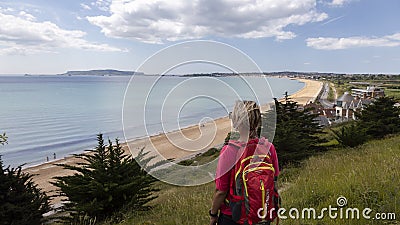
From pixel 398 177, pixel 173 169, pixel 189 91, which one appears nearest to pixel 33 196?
pixel 173 169

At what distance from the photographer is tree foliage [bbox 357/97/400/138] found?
47.3ft

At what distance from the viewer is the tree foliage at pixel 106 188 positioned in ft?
21.4

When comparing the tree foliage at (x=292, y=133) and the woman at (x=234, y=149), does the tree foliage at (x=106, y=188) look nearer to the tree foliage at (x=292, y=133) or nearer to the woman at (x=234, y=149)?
the woman at (x=234, y=149)

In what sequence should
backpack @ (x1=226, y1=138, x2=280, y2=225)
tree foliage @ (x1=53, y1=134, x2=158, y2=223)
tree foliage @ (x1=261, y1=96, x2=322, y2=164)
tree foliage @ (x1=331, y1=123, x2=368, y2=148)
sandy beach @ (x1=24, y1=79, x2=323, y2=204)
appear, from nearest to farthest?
backpack @ (x1=226, y1=138, x2=280, y2=225)
sandy beach @ (x1=24, y1=79, x2=323, y2=204)
tree foliage @ (x1=53, y1=134, x2=158, y2=223)
tree foliage @ (x1=261, y1=96, x2=322, y2=164)
tree foliage @ (x1=331, y1=123, x2=368, y2=148)

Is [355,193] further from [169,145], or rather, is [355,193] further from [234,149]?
[234,149]

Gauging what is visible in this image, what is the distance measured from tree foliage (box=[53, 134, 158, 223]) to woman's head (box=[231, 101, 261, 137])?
4409 millimetres

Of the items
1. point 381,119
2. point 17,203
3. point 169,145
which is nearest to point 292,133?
point 381,119

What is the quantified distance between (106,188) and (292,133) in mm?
6726

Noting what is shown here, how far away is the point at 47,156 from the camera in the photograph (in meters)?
28.0

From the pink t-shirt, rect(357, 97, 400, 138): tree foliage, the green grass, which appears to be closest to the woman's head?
the pink t-shirt

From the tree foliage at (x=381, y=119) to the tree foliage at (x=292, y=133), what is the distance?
3173 mm

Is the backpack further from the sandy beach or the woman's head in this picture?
the sandy beach

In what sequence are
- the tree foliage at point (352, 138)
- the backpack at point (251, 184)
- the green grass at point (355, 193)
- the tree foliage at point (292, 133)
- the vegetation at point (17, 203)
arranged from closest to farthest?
1. the backpack at point (251, 184)
2. the green grass at point (355, 193)
3. the vegetation at point (17, 203)
4. the tree foliage at point (292, 133)
5. the tree foliage at point (352, 138)

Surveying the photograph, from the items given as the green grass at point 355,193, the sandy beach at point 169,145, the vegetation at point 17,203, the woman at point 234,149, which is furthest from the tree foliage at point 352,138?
the woman at point 234,149
